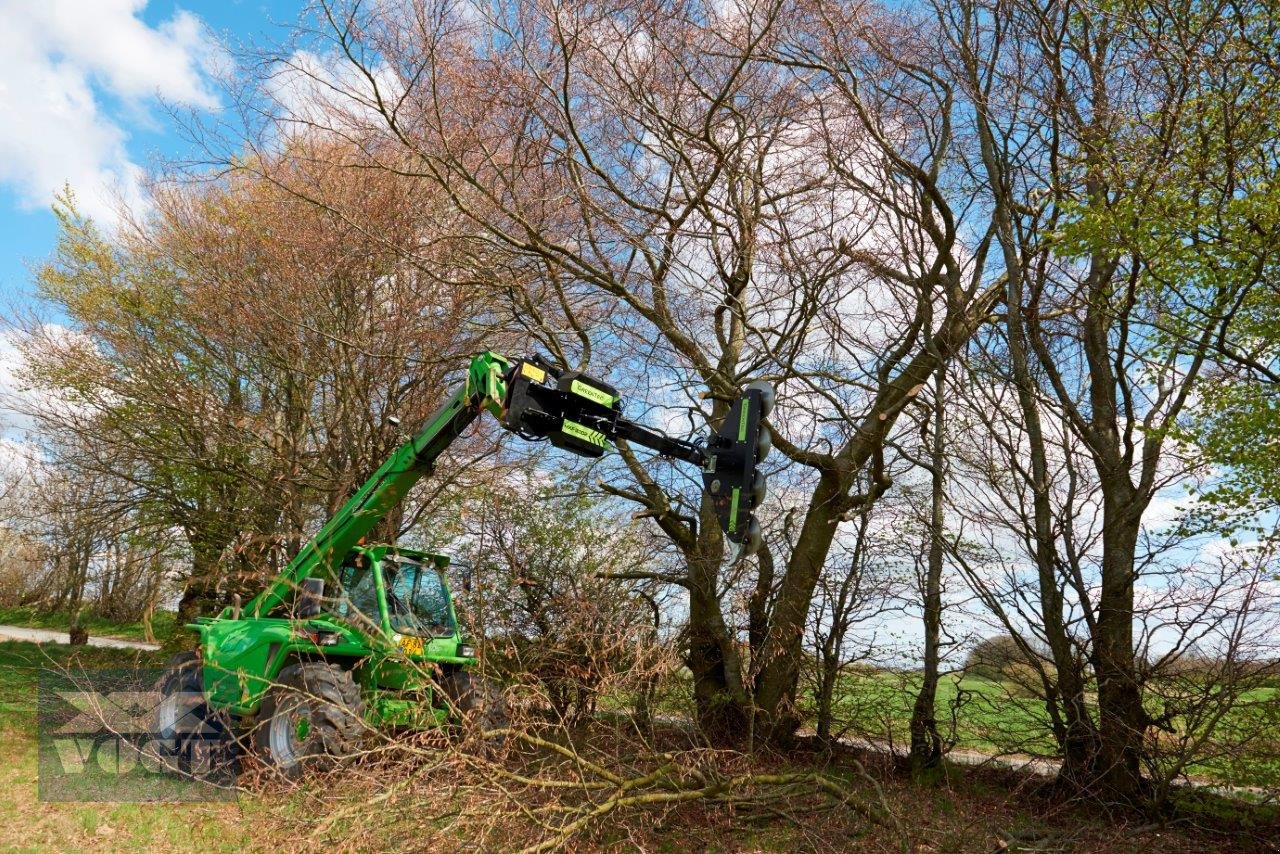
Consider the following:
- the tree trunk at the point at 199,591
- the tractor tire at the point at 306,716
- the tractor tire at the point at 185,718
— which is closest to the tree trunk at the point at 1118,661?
the tractor tire at the point at 306,716

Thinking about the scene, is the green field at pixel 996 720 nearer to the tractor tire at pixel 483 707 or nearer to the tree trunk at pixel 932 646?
the tree trunk at pixel 932 646

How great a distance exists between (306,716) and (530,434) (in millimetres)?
3024

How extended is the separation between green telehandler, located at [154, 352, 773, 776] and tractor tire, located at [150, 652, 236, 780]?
2 cm

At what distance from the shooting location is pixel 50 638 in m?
22.1

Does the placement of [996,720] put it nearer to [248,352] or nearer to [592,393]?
[592,393]

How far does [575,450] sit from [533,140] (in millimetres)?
5635

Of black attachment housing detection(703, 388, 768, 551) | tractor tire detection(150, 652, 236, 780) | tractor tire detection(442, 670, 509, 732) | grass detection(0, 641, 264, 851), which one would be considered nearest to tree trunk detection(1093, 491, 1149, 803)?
black attachment housing detection(703, 388, 768, 551)

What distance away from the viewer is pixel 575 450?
6164 millimetres

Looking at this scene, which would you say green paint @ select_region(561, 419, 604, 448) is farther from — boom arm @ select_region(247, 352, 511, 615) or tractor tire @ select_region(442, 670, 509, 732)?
tractor tire @ select_region(442, 670, 509, 732)

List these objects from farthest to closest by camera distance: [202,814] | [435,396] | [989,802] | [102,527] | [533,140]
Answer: [102,527]
[435,396]
[533,140]
[989,802]
[202,814]

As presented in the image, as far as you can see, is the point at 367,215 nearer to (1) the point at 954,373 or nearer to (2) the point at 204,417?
(2) the point at 204,417

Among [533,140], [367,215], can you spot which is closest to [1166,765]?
[533,140]

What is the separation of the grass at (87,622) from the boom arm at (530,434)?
42.9ft

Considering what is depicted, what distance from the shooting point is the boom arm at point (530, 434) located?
5379 mm
